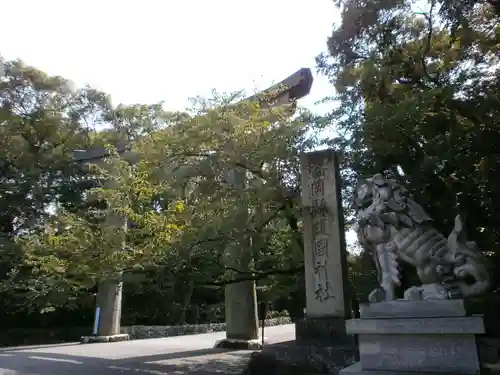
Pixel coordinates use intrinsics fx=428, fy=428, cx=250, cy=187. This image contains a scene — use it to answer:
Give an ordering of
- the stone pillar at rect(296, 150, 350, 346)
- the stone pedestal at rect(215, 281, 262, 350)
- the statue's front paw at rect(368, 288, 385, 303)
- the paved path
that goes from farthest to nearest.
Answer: the stone pedestal at rect(215, 281, 262, 350) < the paved path < the stone pillar at rect(296, 150, 350, 346) < the statue's front paw at rect(368, 288, 385, 303)

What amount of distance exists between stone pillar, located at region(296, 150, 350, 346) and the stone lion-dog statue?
191cm

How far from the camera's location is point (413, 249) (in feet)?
17.8

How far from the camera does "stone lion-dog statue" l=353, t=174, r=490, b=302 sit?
16.8 ft

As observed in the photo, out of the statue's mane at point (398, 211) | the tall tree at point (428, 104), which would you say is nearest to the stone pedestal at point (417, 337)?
the statue's mane at point (398, 211)

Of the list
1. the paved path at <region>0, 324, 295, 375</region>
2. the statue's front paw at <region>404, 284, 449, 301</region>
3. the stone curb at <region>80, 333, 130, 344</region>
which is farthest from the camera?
the stone curb at <region>80, 333, 130, 344</region>

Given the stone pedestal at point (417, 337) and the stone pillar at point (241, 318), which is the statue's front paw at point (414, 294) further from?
the stone pillar at point (241, 318)

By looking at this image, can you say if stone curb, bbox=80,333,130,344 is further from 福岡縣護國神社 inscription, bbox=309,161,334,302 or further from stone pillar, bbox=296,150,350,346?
福岡縣護國神社 inscription, bbox=309,161,334,302

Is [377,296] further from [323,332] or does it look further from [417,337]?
[323,332]

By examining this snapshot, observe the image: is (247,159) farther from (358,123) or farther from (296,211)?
(358,123)

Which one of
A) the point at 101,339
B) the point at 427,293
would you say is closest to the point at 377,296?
the point at 427,293

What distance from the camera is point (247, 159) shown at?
909 centimetres

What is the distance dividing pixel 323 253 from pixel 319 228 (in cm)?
48

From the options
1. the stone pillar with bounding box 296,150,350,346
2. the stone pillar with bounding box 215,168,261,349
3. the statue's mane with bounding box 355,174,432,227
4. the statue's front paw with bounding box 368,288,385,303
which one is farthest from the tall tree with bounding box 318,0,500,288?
the stone pillar with bounding box 215,168,261,349

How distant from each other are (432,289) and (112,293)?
13608 millimetres
